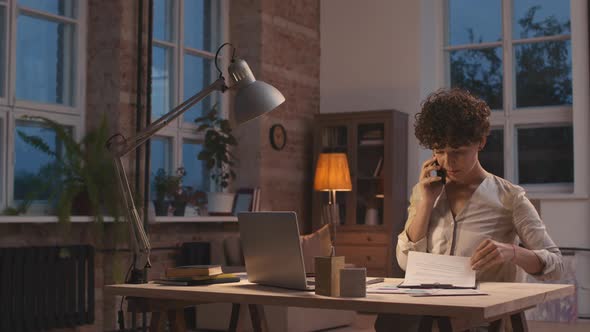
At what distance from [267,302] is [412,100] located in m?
5.90

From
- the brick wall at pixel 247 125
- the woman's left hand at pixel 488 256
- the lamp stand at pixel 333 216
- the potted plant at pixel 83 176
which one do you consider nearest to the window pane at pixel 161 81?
the brick wall at pixel 247 125

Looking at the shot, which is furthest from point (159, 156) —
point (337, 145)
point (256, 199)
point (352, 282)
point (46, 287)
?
point (352, 282)

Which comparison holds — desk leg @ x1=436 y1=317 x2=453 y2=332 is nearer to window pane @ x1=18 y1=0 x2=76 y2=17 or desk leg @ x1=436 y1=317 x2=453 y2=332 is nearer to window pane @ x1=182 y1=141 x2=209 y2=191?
window pane @ x1=18 y1=0 x2=76 y2=17

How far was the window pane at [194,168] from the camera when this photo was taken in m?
7.45

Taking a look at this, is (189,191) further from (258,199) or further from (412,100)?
(412,100)

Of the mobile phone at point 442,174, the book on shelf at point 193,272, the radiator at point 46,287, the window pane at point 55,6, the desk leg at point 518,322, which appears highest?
the window pane at point 55,6

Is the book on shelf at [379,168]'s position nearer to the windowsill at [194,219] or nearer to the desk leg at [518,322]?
the windowsill at [194,219]

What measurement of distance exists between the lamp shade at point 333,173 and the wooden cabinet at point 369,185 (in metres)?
0.27

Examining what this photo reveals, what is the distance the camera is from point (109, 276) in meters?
6.22

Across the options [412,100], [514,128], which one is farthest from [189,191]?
[514,128]

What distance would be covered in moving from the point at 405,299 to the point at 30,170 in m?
4.27

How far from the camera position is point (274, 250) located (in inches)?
111

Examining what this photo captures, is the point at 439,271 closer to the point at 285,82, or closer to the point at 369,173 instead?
the point at 369,173

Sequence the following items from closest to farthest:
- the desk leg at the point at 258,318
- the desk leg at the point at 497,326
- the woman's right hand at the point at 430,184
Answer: the desk leg at the point at 497,326, the woman's right hand at the point at 430,184, the desk leg at the point at 258,318
